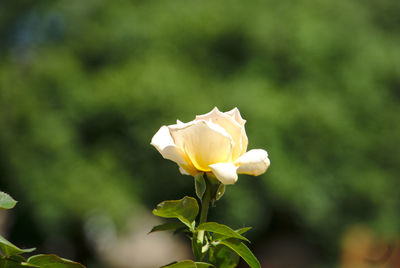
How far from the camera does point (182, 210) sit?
581 millimetres

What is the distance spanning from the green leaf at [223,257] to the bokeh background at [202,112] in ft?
14.2

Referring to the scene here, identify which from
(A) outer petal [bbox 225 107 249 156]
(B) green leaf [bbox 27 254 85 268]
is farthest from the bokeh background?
(B) green leaf [bbox 27 254 85 268]

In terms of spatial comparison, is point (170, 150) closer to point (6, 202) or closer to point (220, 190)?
point (220, 190)

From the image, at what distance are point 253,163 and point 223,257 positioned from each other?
0.33ft

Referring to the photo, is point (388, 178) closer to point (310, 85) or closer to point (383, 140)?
point (383, 140)

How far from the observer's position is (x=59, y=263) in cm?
54

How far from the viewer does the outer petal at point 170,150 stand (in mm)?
600

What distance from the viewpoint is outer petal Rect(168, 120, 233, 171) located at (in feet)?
1.96

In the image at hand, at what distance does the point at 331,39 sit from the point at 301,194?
185 centimetres

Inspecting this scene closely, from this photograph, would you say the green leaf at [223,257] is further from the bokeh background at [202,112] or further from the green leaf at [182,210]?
the bokeh background at [202,112]

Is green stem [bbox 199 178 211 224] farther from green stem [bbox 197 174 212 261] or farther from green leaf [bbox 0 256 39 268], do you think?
green leaf [bbox 0 256 39 268]

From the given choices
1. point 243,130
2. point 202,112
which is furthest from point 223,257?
point 202,112

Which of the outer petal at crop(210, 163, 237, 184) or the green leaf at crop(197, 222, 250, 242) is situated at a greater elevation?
the outer petal at crop(210, 163, 237, 184)

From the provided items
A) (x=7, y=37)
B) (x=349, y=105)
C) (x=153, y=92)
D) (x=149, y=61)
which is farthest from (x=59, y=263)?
(x=7, y=37)
